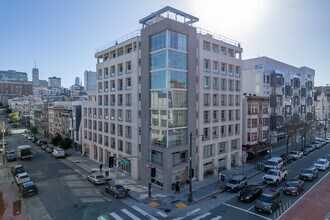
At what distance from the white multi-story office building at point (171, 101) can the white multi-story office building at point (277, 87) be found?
626 inches

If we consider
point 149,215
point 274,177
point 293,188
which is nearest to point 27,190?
point 149,215

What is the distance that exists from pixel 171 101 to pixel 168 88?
73.9 inches

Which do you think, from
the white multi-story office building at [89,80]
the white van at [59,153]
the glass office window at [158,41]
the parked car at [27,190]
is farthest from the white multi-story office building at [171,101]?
the white multi-story office building at [89,80]

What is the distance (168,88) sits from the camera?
102ft

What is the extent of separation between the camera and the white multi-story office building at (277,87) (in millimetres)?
57719

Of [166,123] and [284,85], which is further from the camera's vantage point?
[284,85]

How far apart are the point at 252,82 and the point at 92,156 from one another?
43944mm

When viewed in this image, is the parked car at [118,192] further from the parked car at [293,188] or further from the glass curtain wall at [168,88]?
the parked car at [293,188]

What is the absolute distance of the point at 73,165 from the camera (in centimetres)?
4503

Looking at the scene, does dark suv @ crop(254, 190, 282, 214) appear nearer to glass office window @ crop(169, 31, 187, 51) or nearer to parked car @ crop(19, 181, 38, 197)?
glass office window @ crop(169, 31, 187, 51)

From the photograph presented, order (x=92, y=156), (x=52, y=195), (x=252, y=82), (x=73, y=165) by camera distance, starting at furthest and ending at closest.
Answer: (x=252, y=82), (x=92, y=156), (x=73, y=165), (x=52, y=195)

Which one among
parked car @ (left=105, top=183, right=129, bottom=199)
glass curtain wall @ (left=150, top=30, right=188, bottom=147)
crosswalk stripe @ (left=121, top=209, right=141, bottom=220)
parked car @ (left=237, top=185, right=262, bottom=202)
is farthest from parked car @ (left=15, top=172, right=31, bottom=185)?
parked car @ (left=237, top=185, right=262, bottom=202)

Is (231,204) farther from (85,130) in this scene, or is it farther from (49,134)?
A: (49,134)

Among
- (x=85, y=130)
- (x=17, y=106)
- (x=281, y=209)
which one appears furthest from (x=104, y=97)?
(x=17, y=106)
